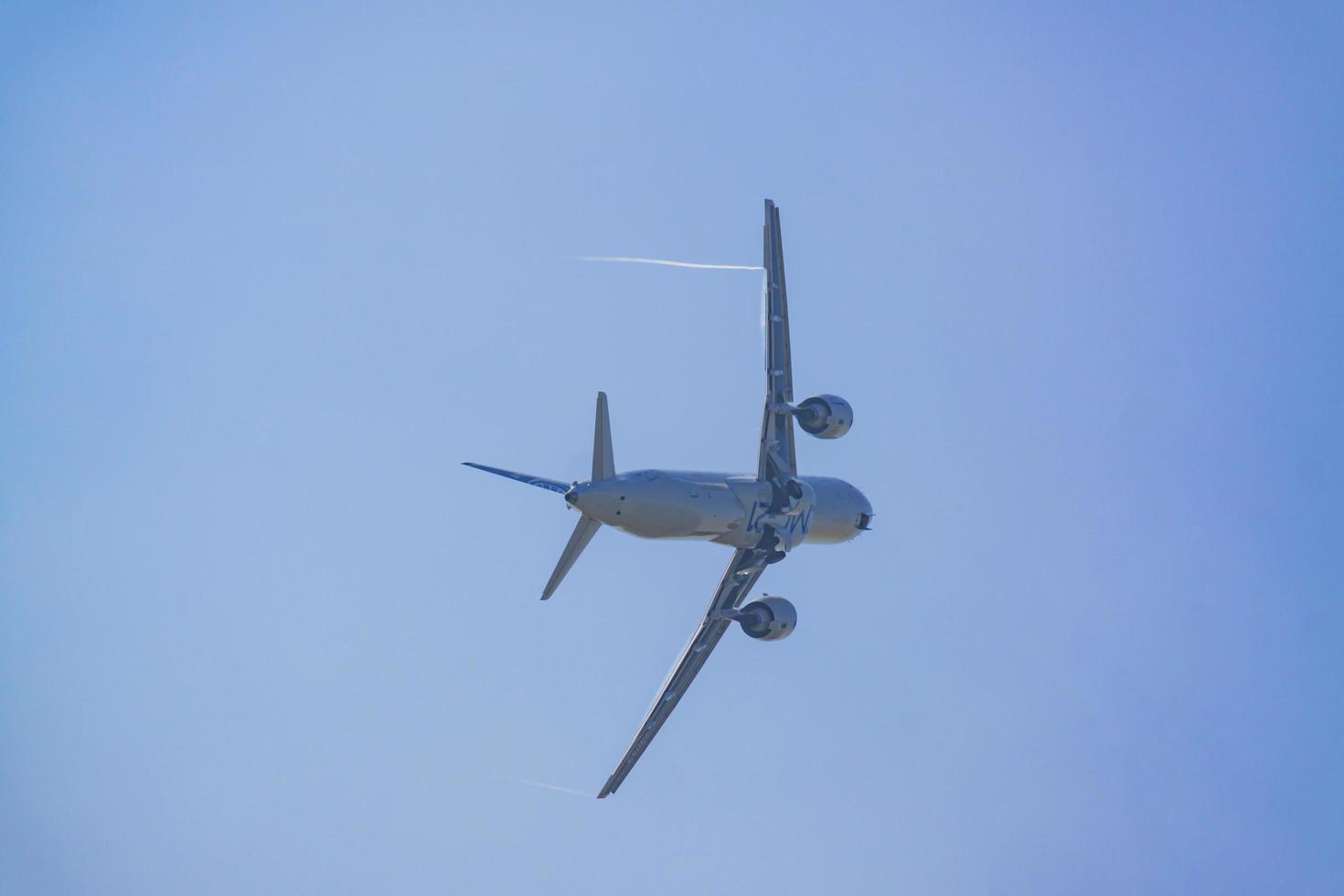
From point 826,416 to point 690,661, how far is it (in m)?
11.0

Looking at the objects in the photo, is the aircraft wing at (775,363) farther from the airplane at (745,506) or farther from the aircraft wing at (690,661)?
the aircraft wing at (690,661)

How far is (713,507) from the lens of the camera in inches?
2189

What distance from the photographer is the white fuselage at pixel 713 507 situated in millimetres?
51438

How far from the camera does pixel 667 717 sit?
64.2m

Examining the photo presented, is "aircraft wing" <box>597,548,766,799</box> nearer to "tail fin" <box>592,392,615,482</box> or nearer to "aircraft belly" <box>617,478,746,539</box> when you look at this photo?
"aircraft belly" <box>617,478,746,539</box>

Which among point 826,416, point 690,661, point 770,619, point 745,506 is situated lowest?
point 690,661

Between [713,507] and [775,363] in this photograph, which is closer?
[713,507]

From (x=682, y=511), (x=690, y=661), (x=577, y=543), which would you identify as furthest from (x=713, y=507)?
(x=690, y=661)

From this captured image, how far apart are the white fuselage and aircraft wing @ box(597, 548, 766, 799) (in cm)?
274

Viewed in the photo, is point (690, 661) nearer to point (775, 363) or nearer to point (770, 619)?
point (770, 619)

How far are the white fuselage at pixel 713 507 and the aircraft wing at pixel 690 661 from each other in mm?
2739

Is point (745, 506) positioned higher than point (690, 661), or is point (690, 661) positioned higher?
point (745, 506)

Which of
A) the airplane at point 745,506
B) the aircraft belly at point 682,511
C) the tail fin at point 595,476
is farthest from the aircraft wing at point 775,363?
the tail fin at point 595,476

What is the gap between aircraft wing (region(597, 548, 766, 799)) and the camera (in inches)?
2463
